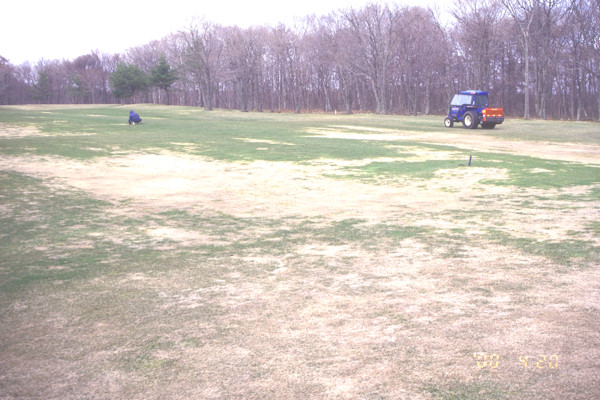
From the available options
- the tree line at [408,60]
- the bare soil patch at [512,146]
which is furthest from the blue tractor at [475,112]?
the tree line at [408,60]

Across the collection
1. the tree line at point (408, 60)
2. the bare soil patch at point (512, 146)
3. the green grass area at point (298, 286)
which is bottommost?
the green grass area at point (298, 286)

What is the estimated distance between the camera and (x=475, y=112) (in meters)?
35.1

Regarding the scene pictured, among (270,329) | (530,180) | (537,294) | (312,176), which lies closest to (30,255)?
(270,329)

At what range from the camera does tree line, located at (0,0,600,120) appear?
56.1 meters

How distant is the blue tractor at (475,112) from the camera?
3459 cm

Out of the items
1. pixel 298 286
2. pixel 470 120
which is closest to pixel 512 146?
pixel 470 120

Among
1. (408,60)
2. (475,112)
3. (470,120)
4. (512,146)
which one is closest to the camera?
(512,146)

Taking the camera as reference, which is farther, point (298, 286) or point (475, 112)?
point (475, 112)

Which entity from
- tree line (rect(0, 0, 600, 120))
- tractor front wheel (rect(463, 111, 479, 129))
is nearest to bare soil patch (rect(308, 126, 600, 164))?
tractor front wheel (rect(463, 111, 479, 129))

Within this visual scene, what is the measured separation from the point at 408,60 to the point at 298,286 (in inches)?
2732

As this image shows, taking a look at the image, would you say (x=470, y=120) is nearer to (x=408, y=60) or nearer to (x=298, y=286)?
(x=298, y=286)

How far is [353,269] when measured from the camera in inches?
274

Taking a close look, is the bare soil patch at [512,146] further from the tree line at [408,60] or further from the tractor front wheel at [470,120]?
the tree line at [408,60]

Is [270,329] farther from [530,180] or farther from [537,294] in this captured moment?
[530,180]
